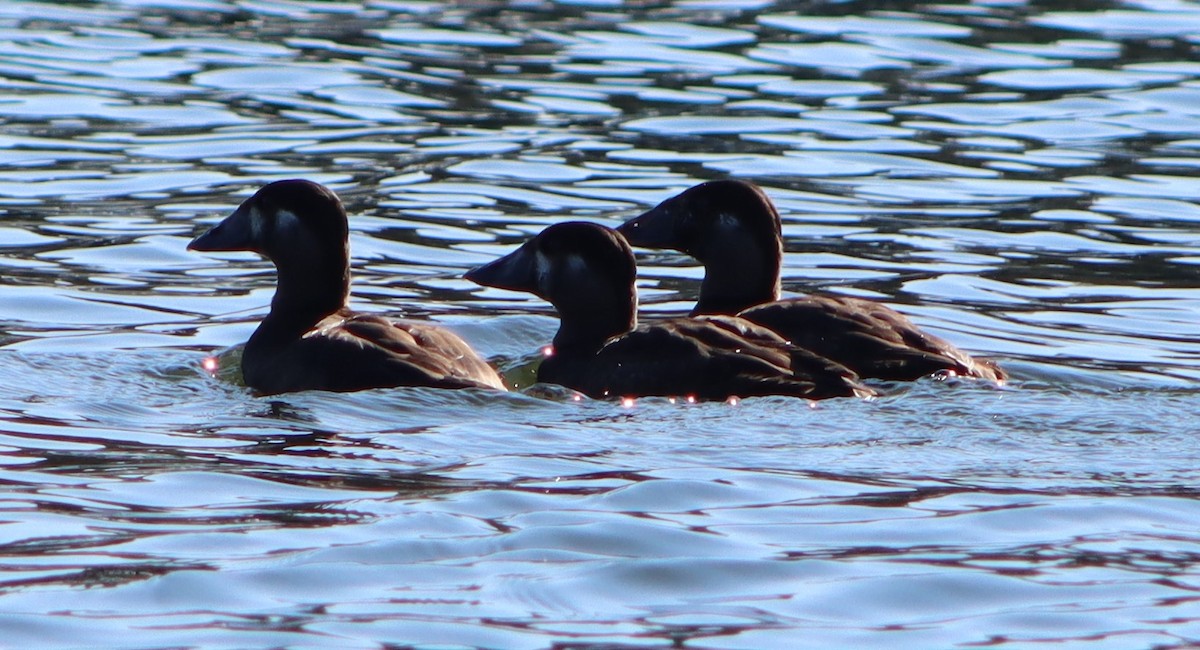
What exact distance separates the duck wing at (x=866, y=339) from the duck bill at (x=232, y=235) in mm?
2306

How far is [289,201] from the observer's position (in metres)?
9.37

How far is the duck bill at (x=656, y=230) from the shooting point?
10328 millimetres

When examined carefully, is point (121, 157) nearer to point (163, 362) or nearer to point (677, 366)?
point (163, 362)

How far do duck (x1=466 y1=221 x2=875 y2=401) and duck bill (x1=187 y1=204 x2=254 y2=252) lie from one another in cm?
102

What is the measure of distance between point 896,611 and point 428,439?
8.38 feet

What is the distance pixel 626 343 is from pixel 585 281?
601 mm

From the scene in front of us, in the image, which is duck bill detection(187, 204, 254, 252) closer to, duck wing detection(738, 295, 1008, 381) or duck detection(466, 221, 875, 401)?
duck detection(466, 221, 875, 401)

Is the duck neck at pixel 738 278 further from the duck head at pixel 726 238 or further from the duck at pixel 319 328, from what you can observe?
the duck at pixel 319 328

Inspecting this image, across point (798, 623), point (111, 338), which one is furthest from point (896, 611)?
point (111, 338)

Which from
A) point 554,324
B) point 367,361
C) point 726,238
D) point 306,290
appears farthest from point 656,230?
point 367,361

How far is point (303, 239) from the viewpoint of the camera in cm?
936

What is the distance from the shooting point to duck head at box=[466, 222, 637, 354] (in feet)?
30.6

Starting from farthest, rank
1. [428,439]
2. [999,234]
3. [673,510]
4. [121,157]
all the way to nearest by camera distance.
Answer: [121,157] < [999,234] < [428,439] < [673,510]

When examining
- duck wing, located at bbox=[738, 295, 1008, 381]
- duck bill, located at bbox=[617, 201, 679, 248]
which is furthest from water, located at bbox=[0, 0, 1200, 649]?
duck bill, located at bbox=[617, 201, 679, 248]
